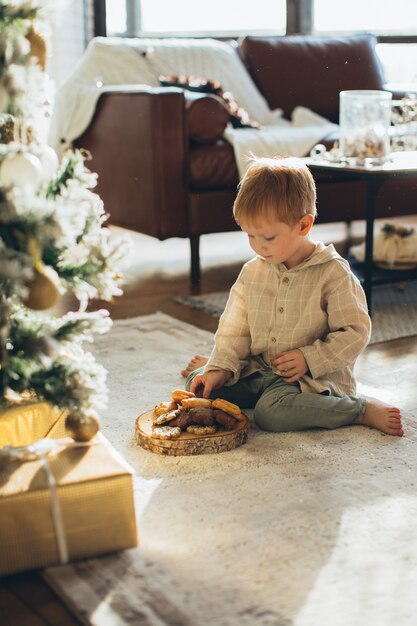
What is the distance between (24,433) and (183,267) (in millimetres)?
2159

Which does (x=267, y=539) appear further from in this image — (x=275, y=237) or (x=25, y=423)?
(x=275, y=237)

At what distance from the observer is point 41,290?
1231mm

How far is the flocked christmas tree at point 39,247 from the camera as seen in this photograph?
1.18 m

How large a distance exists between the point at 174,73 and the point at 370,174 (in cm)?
151

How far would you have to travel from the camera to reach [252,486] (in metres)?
1.56

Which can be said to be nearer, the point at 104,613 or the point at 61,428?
the point at 104,613

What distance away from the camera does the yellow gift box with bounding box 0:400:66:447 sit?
4.99 ft

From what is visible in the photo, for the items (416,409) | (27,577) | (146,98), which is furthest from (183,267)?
(27,577)

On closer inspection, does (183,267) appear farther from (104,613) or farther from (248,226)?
(104,613)

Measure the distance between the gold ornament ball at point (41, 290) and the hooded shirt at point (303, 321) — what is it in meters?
0.74

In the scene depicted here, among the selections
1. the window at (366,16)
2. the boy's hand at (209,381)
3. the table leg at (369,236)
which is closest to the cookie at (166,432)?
the boy's hand at (209,381)

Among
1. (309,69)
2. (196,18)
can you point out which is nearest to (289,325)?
(309,69)

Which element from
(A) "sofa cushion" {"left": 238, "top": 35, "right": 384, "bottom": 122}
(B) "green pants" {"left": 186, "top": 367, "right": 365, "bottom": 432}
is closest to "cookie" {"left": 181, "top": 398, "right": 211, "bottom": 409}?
(B) "green pants" {"left": 186, "top": 367, "right": 365, "bottom": 432}

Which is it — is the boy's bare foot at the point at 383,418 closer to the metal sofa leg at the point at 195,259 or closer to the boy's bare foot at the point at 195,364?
the boy's bare foot at the point at 195,364
